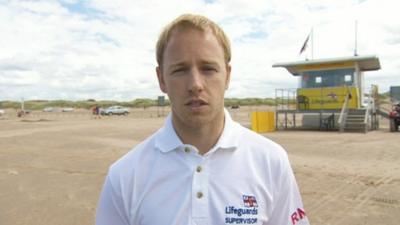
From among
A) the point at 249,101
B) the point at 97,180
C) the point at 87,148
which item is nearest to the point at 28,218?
the point at 97,180

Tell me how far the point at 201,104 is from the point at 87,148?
14063mm

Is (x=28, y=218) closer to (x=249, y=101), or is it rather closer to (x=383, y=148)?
(x=383, y=148)

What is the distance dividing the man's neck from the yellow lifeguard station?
20.5m

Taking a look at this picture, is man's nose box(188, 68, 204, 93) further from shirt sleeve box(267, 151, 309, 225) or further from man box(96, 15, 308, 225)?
shirt sleeve box(267, 151, 309, 225)

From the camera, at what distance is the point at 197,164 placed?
1.71 m

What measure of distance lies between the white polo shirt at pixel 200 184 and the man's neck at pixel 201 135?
0.04m

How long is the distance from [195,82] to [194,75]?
0.04 metres

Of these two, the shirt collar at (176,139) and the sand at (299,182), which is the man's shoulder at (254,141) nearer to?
the shirt collar at (176,139)

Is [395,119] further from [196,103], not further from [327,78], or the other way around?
[196,103]

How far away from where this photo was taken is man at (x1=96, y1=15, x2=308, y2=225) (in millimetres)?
1675

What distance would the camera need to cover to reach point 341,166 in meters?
9.99

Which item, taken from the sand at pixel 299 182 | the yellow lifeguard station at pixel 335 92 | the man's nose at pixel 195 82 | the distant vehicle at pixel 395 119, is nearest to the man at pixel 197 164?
the man's nose at pixel 195 82

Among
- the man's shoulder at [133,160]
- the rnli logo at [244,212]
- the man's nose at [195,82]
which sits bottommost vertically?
the rnli logo at [244,212]

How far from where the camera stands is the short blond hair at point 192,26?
1.75m
